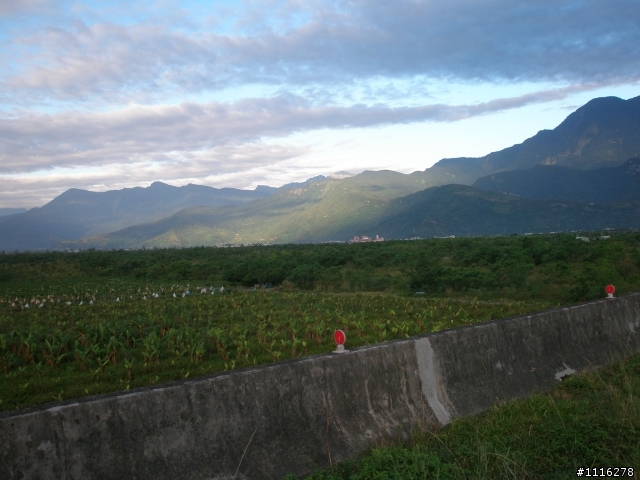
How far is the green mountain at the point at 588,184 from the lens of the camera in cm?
15525

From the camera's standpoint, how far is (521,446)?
5723 mm

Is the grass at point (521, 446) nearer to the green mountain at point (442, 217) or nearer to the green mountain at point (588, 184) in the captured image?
the green mountain at point (442, 217)

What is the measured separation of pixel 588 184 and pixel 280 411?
18376cm

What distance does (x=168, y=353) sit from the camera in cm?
1095

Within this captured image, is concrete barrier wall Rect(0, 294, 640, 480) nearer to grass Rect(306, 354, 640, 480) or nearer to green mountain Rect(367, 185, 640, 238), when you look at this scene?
grass Rect(306, 354, 640, 480)

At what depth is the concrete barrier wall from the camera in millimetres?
4340

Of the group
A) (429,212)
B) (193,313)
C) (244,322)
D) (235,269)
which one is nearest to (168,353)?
(244,322)

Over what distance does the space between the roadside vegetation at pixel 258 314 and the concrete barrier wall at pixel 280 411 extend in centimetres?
378

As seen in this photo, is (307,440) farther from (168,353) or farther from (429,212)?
(429,212)

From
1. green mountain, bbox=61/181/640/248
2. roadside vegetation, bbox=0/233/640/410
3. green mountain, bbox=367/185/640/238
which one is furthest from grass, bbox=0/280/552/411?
green mountain, bbox=61/181/640/248

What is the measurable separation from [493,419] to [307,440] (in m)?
2.48

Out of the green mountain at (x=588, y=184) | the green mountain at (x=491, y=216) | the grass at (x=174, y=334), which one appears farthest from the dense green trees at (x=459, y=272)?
the green mountain at (x=588, y=184)

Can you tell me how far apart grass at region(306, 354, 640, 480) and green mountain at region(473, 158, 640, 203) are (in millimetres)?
153022

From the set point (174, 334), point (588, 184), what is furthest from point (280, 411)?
point (588, 184)
